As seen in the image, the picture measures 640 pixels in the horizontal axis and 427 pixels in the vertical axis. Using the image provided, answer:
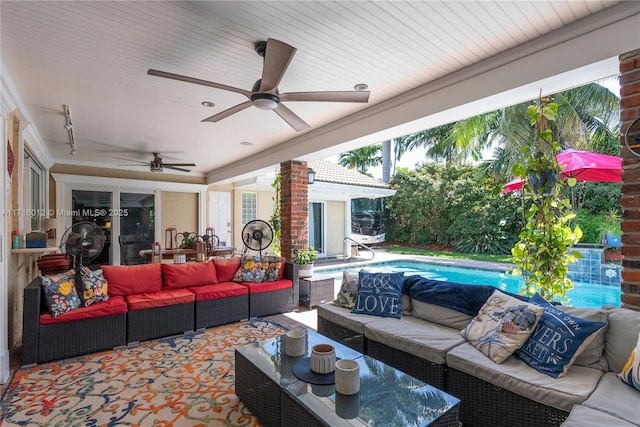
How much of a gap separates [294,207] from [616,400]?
428cm

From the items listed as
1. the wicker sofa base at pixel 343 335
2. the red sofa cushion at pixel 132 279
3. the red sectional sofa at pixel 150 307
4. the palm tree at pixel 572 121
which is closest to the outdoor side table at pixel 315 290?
the red sectional sofa at pixel 150 307

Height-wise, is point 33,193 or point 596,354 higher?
point 33,193

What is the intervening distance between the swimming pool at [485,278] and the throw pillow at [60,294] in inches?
174

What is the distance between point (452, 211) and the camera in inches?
496

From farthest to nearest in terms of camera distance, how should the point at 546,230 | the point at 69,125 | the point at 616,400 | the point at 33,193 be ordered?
1. the point at 33,193
2. the point at 69,125
3. the point at 546,230
4. the point at 616,400

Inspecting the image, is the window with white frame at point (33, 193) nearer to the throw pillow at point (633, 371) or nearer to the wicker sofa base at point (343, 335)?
the wicker sofa base at point (343, 335)

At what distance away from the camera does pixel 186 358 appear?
10.2 feet

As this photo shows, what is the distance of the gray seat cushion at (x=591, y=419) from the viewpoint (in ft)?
4.66

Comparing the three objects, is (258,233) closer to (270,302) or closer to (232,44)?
(270,302)

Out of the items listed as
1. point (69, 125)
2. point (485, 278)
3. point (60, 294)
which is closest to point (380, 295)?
point (60, 294)

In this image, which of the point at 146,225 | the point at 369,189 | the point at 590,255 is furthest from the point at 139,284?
the point at 590,255

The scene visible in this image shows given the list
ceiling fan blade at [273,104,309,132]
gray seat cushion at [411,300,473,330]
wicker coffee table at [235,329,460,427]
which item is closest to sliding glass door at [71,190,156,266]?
ceiling fan blade at [273,104,309,132]

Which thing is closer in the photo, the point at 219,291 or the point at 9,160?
the point at 9,160

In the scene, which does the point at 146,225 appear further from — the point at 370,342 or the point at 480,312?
the point at 480,312
